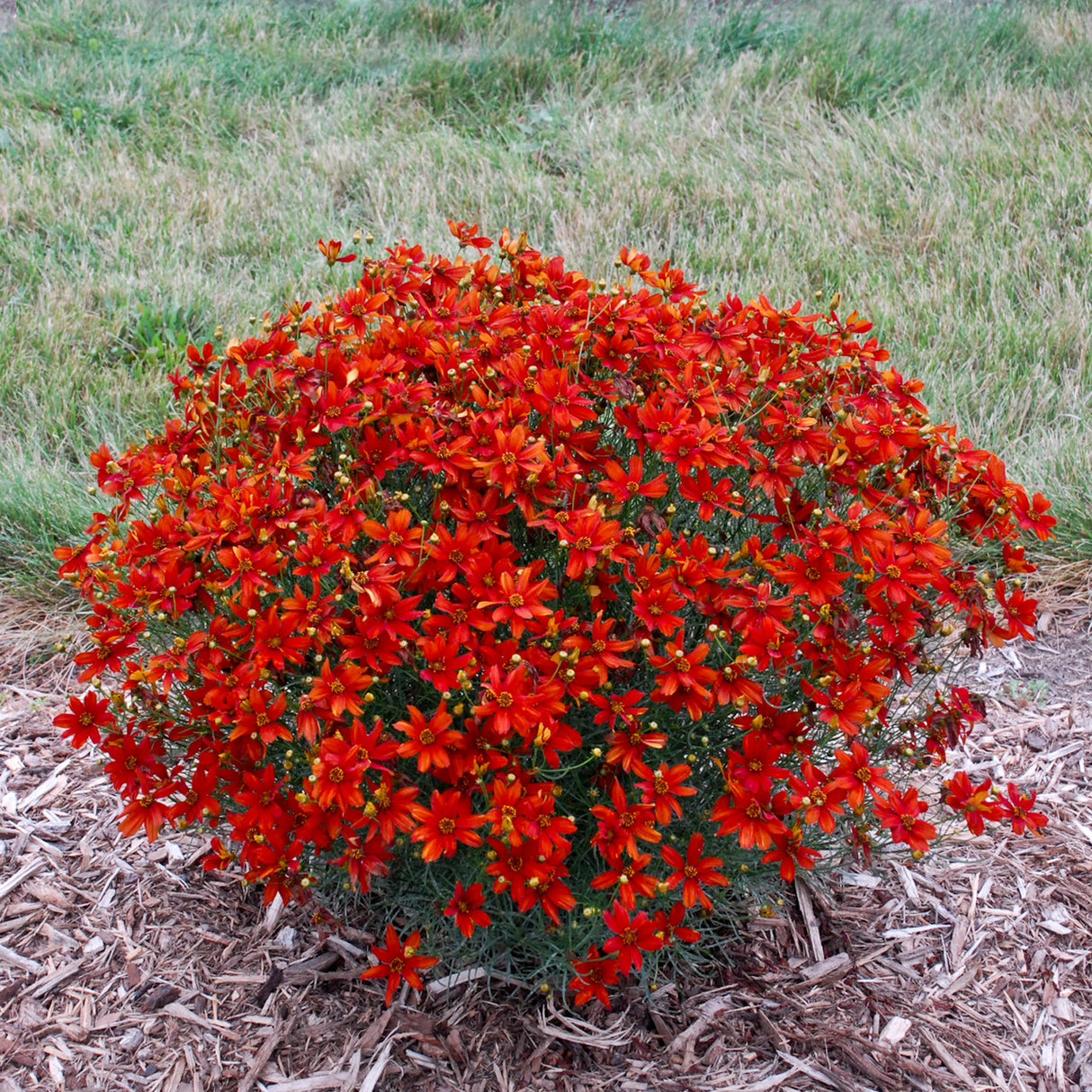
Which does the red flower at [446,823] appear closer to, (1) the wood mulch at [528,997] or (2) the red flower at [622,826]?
(2) the red flower at [622,826]

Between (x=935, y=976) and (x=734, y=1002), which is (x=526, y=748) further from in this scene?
(x=935, y=976)

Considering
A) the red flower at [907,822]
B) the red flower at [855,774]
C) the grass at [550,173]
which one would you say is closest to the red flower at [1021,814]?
the red flower at [907,822]

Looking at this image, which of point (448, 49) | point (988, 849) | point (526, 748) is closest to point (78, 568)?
point (526, 748)

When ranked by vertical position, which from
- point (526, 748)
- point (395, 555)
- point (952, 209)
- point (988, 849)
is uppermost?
point (395, 555)

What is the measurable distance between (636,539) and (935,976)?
131cm

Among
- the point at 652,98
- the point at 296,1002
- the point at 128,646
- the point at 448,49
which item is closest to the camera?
the point at 128,646

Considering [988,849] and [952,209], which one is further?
[952,209]

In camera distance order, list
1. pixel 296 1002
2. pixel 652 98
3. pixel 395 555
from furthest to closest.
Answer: pixel 652 98 < pixel 296 1002 < pixel 395 555

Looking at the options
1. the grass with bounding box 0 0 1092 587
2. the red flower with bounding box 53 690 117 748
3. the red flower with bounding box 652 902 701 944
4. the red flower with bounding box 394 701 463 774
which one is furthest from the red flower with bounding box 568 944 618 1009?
the grass with bounding box 0 0 1092 587

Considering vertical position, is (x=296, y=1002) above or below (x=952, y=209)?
below

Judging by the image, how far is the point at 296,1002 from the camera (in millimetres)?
2363

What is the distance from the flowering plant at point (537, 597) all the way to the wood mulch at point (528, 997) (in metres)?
0.30

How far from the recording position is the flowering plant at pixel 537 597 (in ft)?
5.66

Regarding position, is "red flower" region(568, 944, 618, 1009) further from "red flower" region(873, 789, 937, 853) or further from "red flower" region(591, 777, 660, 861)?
"red flower" region(873, 789, 937, 853)
